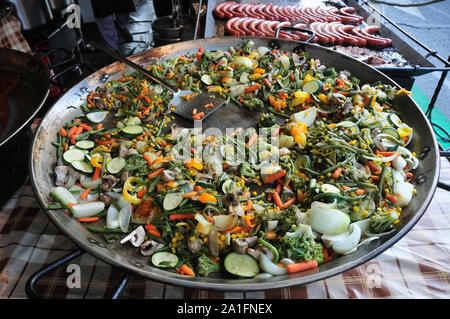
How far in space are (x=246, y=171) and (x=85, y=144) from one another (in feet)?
5.15

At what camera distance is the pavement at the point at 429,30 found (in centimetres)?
661

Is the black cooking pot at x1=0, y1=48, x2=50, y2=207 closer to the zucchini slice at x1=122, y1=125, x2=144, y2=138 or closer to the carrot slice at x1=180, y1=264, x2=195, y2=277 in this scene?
the zucchini slice at x1=122, y1=125, x2=144, y2=138

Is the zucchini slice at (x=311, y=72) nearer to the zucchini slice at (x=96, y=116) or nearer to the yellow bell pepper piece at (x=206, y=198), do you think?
the yellow bell pepper piece at (x=206, y=198)

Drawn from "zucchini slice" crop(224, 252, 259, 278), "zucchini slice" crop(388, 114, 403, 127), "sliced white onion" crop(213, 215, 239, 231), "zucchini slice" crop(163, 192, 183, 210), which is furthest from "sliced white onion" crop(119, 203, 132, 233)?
"zucchini slice" crop(388, 114, 403, 127)

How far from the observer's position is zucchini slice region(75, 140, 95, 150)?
2842 millimetres

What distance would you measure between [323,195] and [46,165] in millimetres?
2328

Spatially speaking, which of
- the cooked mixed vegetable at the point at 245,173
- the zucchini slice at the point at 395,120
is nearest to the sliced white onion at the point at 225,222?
the cooked mixed vegetable at the point at 245,173

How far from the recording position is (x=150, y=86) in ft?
11.6

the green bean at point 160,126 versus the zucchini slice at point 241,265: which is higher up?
the green bean at point 160,126

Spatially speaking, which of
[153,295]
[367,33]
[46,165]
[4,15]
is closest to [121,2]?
[4,15]

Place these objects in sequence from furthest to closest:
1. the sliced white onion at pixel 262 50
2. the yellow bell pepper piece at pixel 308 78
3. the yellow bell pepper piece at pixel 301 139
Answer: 1. the sliced white onion at pixel 262 50
2. the yellow bell pepper piece at pixel 308 78
3. the yellow bell pepper piece at pixel 301 139

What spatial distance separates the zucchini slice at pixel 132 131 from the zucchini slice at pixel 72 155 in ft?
1.41

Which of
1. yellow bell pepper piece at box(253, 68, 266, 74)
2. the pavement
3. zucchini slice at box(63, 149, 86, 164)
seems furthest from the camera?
the pavement

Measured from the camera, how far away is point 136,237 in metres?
2.19
